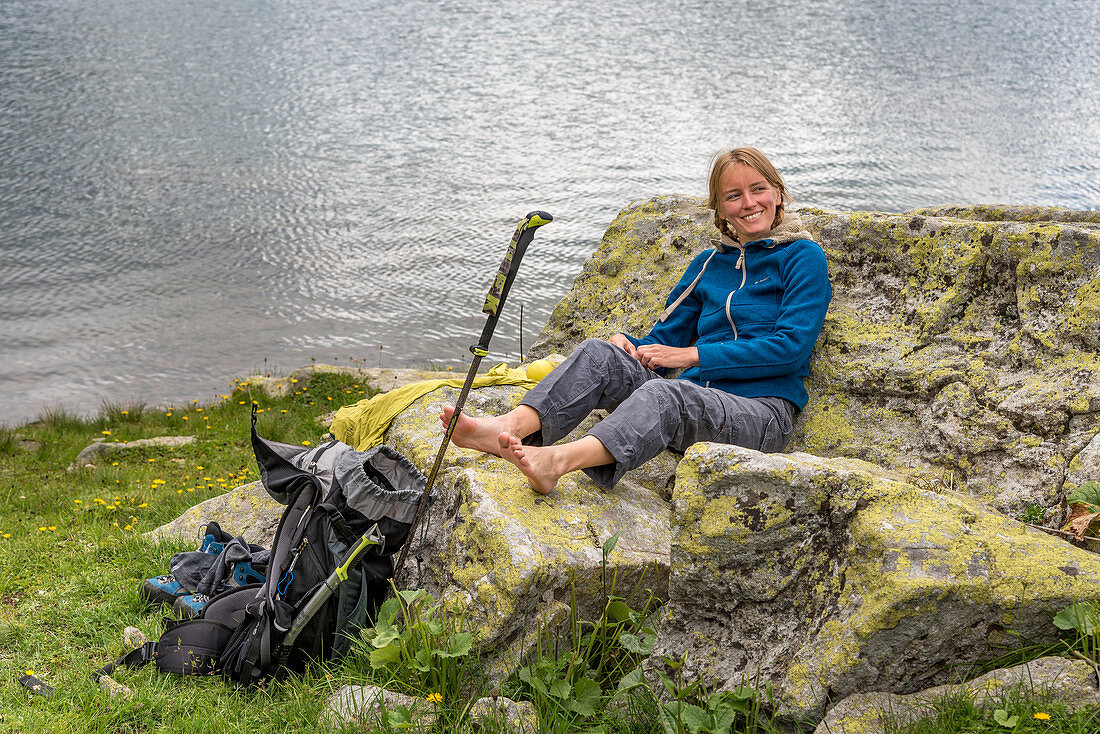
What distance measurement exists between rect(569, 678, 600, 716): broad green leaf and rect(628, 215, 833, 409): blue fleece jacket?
6.68ft

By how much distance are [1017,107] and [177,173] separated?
23.9 meters

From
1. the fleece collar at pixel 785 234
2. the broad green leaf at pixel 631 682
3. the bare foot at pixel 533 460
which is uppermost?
the fleece collar at pixel 785 234

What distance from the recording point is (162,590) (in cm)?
477

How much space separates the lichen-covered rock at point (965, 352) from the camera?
421cm

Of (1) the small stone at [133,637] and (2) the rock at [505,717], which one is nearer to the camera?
(2) the rock at [505,717]

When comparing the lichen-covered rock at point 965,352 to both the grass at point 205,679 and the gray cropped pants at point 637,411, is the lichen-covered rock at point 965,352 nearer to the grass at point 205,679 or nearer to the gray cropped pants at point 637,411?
the gray cropped pants at point 637,411

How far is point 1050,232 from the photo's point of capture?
14.9 ft

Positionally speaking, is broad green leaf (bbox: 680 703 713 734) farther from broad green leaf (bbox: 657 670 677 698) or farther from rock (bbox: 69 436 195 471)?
rock (bbox: 69 436 195 471)

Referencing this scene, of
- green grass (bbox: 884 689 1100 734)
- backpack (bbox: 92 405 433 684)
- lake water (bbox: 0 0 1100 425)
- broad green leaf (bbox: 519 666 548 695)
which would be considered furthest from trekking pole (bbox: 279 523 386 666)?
lake water (bbox: 0 0 1100 425)

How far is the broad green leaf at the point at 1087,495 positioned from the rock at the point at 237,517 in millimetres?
4514

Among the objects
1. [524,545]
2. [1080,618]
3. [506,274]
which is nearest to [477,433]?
[524,545]

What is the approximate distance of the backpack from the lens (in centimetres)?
396

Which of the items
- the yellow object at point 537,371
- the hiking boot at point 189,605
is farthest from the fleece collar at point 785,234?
the hiking boot at point 189,605

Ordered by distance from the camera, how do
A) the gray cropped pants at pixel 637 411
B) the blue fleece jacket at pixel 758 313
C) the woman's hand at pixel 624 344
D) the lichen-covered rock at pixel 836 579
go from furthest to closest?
the woman's hand at pixel 624 344 < the blue fleece jacket at pixel 758 313 < the gray cropped pants at pixel 637 411 < the lichen-covered rock at pixel 836 579
